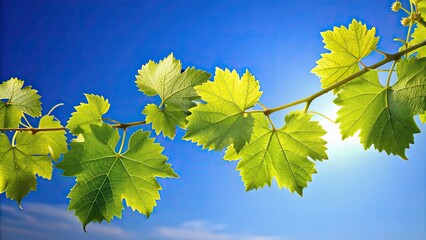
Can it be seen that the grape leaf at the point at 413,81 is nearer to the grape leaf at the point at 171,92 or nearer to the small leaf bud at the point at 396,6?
the small leaf bud at the point at 396,6

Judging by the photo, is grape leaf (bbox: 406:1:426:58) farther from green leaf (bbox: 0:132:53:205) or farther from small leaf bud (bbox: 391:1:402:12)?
green leaf (bbox: 0:132:53:205)

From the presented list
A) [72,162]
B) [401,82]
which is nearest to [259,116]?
[401,82]

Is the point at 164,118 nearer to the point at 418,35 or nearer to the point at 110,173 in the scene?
the point at 110,173

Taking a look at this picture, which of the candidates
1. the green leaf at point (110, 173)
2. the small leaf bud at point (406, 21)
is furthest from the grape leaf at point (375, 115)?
the green leaf at point (110, 173)

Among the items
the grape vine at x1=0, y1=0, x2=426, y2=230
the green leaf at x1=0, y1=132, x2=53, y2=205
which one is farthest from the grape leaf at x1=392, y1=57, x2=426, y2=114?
the green leaf at x1=0, y1=132, x2=53, y2=205

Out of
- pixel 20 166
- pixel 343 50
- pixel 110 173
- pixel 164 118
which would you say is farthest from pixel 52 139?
pixel 343 50

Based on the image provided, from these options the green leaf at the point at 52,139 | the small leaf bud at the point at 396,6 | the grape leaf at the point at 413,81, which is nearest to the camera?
the grape leaf at the point at 413,81
